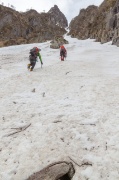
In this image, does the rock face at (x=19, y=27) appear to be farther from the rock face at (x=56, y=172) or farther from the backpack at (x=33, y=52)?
the rock face at (x=56, y=172)

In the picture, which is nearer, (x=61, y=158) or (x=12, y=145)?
(x=61, y=158)

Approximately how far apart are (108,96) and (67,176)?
19.7ft

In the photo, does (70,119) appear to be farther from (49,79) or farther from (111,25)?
(111,25)

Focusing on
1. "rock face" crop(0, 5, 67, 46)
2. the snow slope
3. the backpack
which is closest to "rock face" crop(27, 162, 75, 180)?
the snow slope

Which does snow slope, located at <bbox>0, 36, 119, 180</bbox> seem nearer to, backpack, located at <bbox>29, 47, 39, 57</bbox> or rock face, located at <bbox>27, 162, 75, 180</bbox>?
rock face, located at <bbox>27, 162, 75, 180</bbox>

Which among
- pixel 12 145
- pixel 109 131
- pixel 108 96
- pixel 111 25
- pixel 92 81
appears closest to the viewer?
pixel 12 145

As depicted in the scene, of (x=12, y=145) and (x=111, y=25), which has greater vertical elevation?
(x=111, y=25)

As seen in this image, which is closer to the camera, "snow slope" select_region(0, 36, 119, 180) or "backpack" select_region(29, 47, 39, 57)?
"snow slope" select_region(0, 36, 119, 180)

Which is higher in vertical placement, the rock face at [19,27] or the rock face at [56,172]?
the rock face at [19,27]

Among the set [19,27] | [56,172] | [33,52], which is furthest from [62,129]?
[19,27]

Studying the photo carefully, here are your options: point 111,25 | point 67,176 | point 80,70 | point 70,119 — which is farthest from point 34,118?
point 111,25

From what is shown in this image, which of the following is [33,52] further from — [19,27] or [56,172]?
[19,27]

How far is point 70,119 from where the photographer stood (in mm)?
7949

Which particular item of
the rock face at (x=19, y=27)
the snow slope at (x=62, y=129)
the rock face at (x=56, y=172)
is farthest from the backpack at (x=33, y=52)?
the rock face at (x=19, y=27)
